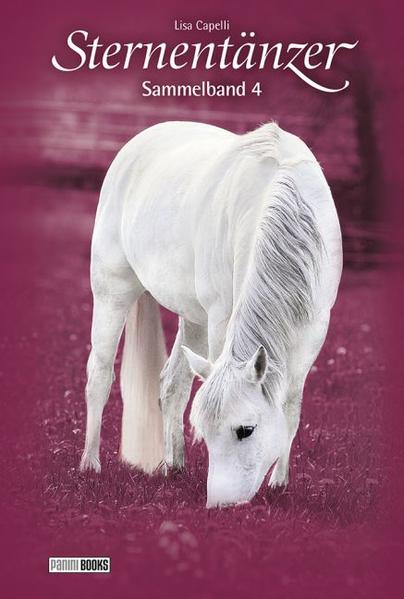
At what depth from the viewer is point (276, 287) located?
5355 mm

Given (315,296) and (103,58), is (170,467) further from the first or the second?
(103,58)

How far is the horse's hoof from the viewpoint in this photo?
272 inches

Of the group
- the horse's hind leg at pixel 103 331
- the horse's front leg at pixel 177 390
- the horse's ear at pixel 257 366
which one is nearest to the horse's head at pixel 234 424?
the horse's ear at pixel 257 366

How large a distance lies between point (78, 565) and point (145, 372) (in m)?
1.98

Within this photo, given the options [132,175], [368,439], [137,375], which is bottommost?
[368,439]

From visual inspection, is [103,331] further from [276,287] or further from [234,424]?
[234,424]

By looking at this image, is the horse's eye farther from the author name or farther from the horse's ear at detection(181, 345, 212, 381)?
the author name

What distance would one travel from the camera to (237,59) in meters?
6.34

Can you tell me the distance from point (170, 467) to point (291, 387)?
1.55 metres

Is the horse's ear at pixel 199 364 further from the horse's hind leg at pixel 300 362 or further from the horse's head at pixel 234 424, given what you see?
the horse's hind leg at pixel 300 362

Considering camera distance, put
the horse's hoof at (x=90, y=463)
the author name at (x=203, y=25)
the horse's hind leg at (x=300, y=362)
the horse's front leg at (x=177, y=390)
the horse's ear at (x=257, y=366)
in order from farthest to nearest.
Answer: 1. the horse's front leg at (x=177, y=390)
2. the horse's hoof at (x=90, y=463)
3. the author name at (x=203, y=25)
4. the horse's hind leg at (x=300, y=362)
5. the horse's ear at (x=257, y=366)

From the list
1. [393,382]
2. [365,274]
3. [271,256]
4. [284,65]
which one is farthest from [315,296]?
[365,274]

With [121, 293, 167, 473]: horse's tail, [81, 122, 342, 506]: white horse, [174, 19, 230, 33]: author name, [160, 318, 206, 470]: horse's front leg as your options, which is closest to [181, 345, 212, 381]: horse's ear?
[81, 122, 342, 506]: white horse

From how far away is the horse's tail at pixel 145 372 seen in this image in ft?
23.5
